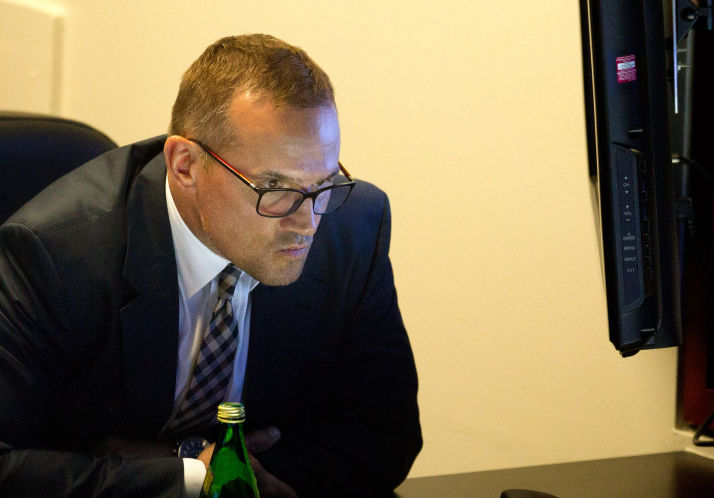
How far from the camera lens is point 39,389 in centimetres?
118

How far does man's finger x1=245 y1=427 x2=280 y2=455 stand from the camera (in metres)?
1.30

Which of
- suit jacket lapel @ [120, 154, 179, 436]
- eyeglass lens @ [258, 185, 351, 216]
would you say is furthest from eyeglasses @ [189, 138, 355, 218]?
suit jacket lapel @ [120, 154, 179, 436]

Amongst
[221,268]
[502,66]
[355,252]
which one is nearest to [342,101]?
[502,66]

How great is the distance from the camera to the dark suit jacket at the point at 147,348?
116cm

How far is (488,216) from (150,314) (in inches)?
36.4

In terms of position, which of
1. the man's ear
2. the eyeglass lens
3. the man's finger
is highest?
the man's ear

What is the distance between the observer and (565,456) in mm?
1837

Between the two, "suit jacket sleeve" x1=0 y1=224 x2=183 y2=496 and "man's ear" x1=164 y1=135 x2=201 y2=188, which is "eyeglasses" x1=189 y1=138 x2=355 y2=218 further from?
"suit jacket sleeve" x1=0 y1=224 x2=183 y2=496

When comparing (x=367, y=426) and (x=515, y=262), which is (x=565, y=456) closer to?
(x=515, y=262)

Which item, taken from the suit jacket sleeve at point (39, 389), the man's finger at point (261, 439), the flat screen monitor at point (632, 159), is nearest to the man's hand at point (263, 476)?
the man's finger at point (261, 439)

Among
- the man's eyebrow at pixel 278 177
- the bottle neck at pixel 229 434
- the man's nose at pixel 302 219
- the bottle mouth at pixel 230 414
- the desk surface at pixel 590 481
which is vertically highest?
the man's eyebrow at pixel 278 177

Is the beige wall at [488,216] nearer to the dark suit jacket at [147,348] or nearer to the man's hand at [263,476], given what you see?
the dark suit jacket at [147,348]

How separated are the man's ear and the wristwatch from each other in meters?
0.40

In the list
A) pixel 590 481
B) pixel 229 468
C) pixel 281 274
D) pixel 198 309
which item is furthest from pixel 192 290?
pixel 590 481
